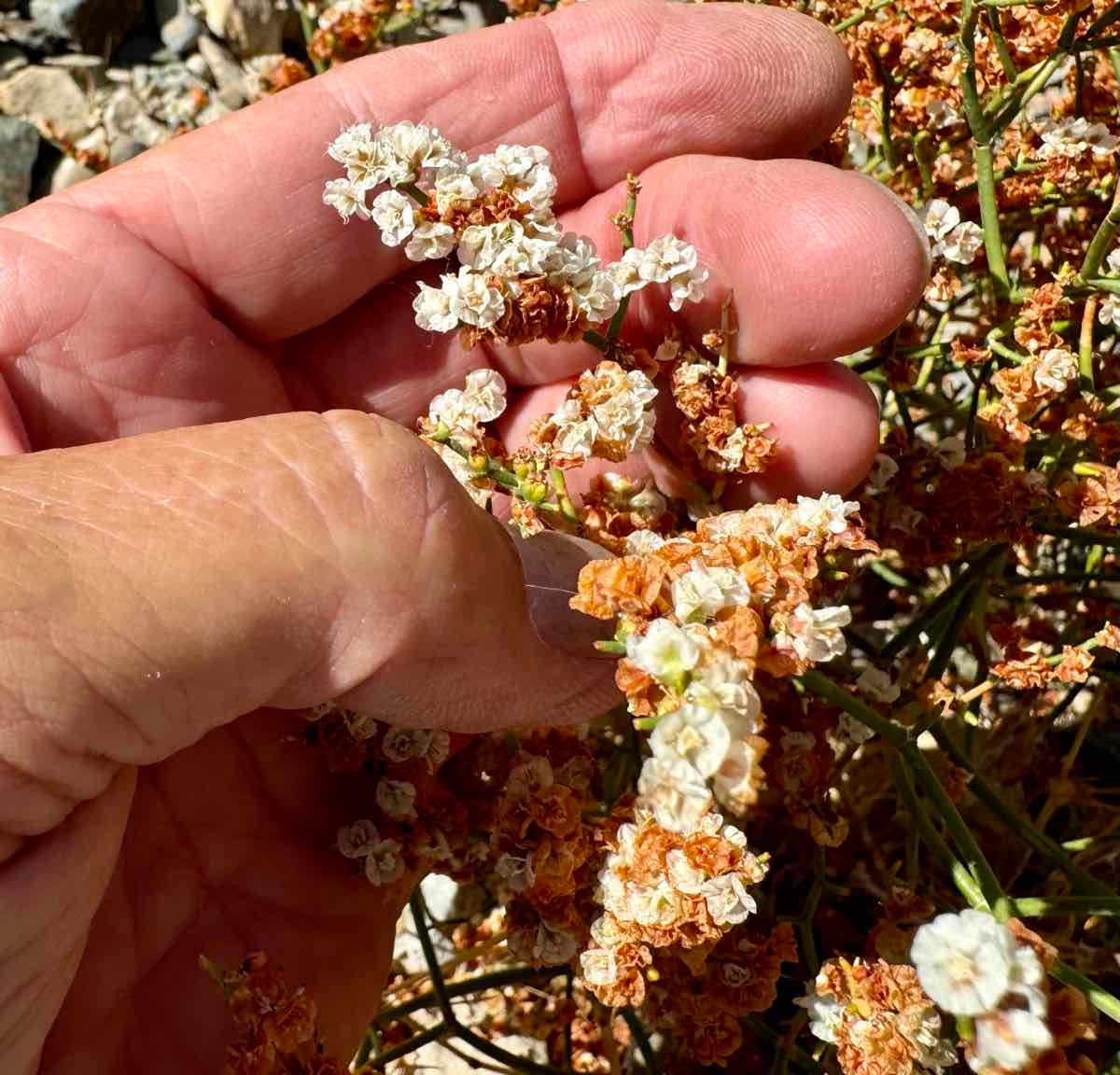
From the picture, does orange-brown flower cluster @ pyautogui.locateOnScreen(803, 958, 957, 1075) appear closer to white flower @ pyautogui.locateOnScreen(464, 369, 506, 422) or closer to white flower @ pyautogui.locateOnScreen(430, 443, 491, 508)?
white flower @ pyautogui.locateOnScreen(430, 443, 491, 508)

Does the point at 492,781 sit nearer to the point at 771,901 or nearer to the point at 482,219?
the point at 771,901

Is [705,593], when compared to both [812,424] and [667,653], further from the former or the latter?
[812,424]

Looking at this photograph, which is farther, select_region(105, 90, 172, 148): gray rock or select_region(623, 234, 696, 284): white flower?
select_region(105, 90, 172, 148): gray rock

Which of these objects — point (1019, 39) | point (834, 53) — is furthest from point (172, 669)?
point (1019, 39)

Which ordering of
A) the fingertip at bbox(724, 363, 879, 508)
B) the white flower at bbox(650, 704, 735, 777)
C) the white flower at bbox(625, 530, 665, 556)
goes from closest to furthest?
the white flower at bbox(650, 704, 735, 777) < the white flower at bbox(625, 530, 665, 556) < the fingertip at bbox(724, 363, 879, 508)

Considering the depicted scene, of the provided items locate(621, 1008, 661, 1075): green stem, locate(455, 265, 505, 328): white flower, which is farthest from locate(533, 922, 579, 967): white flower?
locate(455, 265, 505, 328): white flower

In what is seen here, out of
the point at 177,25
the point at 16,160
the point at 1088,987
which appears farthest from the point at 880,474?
the point at 177,25

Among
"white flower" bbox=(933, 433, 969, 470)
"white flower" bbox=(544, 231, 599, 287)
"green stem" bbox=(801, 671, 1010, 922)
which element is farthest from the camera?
"white flower" bbox=(933, 433, 969, 470)
